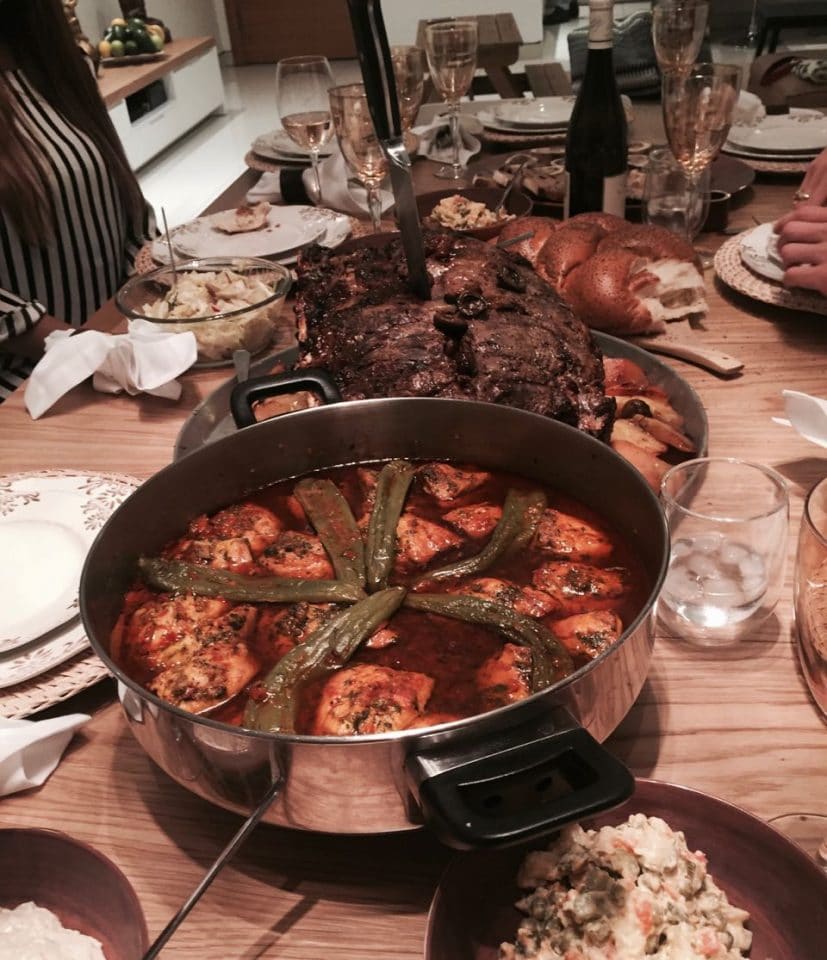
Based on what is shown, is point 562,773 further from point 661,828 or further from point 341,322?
point 341,322

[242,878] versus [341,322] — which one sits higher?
[341,322]

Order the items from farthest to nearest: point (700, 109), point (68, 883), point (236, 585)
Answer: point (700, 109)
point (236, 585)
point (68, 883)

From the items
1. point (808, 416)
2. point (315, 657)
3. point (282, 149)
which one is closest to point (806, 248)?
point (808, 416)

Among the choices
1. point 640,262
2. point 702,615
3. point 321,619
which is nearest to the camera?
point 321,619

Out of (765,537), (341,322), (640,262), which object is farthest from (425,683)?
(640,262)

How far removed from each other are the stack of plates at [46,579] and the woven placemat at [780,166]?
6.48 feet

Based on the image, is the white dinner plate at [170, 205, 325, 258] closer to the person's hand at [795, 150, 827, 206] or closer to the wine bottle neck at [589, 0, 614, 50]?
the wine bottle neck at [589, 0, 614, 50]

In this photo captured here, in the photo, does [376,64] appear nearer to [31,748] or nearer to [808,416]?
[808,416]

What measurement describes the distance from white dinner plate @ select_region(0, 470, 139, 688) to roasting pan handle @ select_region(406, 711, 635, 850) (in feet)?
1.80

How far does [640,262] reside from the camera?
5.53 ft

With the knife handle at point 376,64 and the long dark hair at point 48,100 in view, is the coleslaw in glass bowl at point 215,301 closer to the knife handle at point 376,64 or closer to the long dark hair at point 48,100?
the knife handle at point 376,64

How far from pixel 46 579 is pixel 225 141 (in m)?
7.44

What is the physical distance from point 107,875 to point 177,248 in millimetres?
1707

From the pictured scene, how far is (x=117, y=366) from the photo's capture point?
159cm
